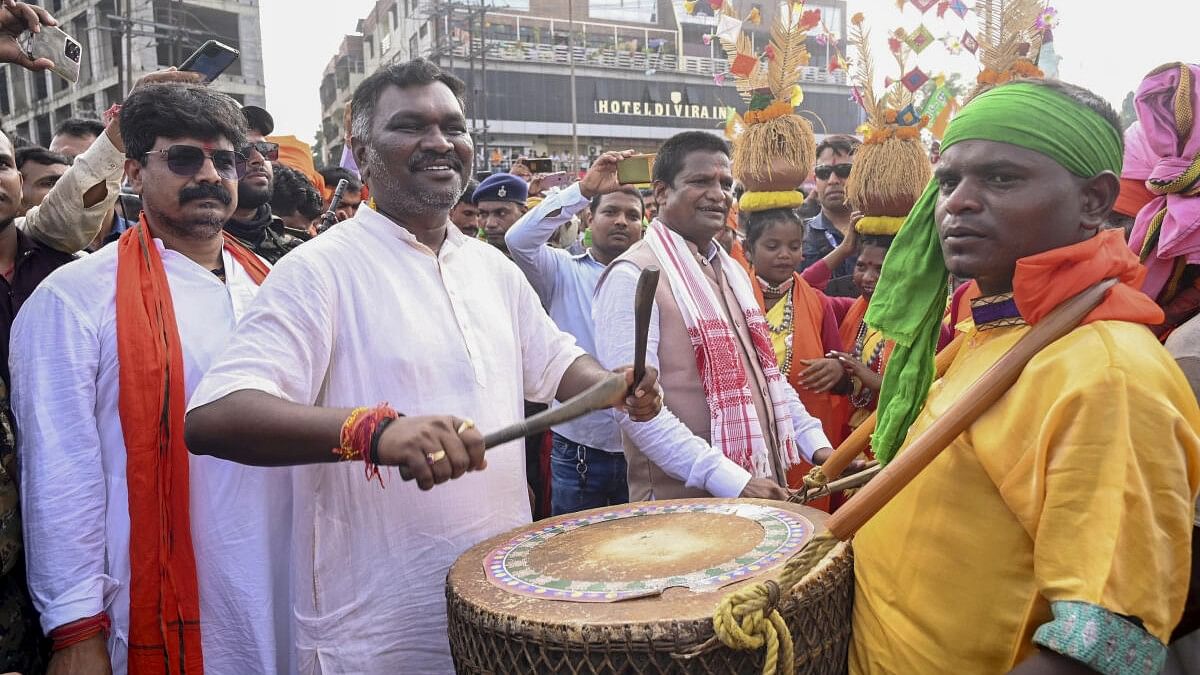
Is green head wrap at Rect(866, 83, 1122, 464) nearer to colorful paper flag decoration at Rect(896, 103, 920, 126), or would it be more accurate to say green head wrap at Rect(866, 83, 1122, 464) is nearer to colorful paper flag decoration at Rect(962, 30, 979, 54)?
colorful paper flag decoration at Rect(962, 30, 979, 54)

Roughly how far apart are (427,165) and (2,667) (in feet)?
5.18

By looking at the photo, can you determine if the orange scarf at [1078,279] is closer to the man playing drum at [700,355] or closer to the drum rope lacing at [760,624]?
the drum rope lacing at [760,624]

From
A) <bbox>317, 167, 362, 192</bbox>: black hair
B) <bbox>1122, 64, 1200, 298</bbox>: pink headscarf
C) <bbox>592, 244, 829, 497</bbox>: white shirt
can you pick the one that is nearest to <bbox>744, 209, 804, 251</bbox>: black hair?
<bbox>592, 244, 829, 497</bbox>: white shirt

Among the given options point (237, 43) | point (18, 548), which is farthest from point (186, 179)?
point (237, 43)

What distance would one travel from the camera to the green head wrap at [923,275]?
1438mm

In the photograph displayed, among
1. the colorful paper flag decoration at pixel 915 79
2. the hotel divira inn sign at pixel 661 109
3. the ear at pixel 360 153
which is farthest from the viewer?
the hotel divira inn sign at pixel 661 109

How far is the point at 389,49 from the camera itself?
4559cm

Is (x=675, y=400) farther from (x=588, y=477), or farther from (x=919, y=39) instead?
(x=919, y=39)

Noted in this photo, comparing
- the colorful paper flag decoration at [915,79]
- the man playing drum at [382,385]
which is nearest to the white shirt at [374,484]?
the man playing drum at [382,385]

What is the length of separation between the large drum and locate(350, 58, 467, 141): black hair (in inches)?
44.8

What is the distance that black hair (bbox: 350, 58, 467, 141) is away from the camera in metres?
2.01

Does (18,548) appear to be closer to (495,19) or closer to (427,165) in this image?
(427,165)

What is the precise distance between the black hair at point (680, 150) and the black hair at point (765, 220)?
3.01 feet

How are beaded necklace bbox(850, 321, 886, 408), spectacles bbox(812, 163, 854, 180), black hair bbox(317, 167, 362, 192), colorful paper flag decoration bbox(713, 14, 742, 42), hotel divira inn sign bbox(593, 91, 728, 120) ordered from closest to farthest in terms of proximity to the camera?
beaded necklace bbox(850, 321, 886, 408), colorful paper flag decoration bbox(713, 14, 742, 42), spectacles bbox(812, 163, 854, 180), black hair bbox(317, 167, 362, 192), hotel divira inn sign bbox(593, 91, 728, 120)
